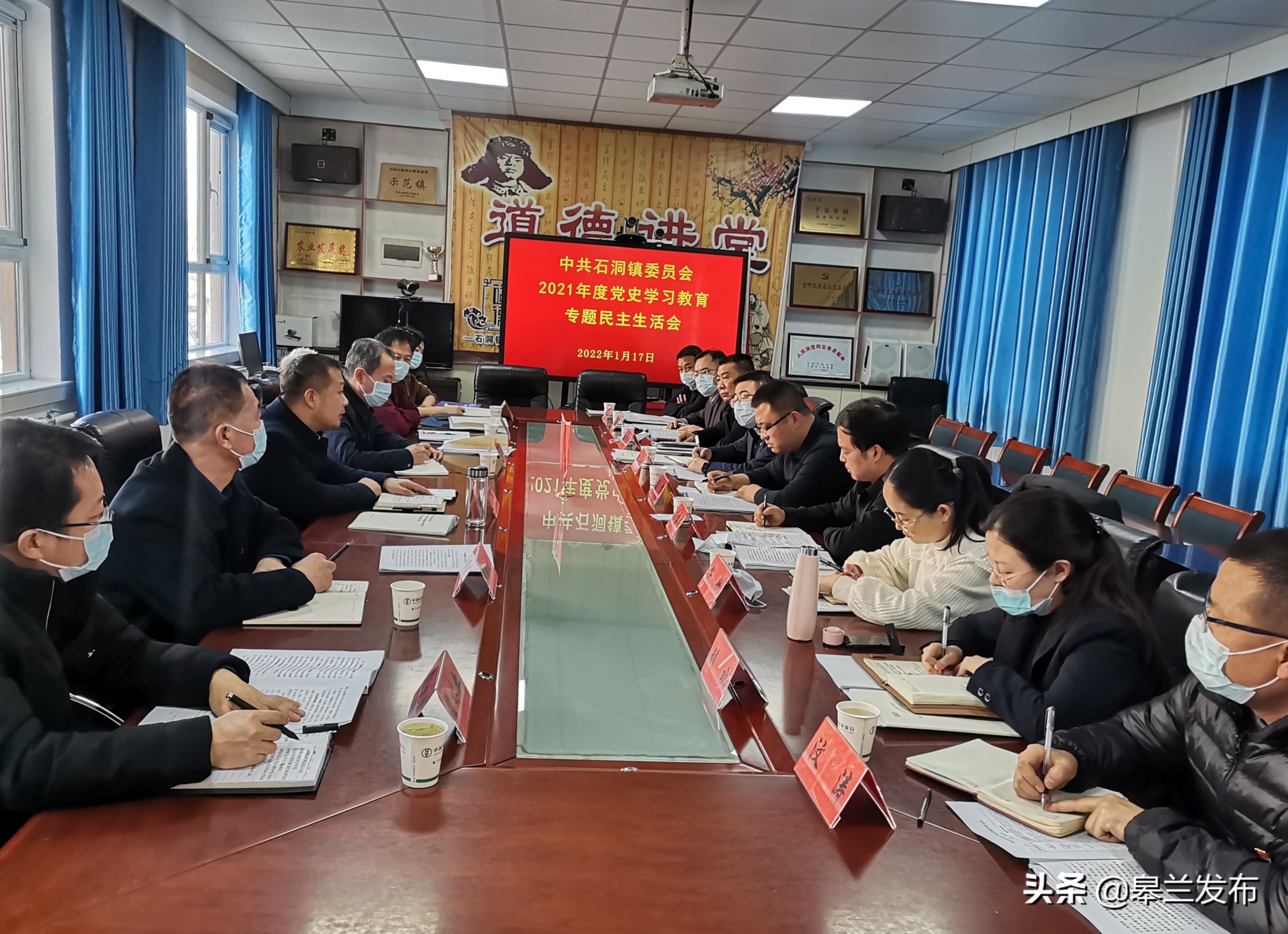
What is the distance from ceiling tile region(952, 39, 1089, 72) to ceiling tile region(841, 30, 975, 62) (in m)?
0.08

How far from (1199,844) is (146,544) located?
194 centimetres

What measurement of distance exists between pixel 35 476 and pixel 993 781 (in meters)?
1.54

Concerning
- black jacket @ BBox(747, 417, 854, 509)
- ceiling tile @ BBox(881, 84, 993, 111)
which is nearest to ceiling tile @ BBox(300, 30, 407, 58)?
ceiling tile @ BBox(881, 84, 993, 111)

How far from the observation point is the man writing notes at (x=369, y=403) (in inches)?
Result: 157

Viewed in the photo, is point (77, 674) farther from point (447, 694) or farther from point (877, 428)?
point (877, 428)

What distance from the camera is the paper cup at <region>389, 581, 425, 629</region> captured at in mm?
1906

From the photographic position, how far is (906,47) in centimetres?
484

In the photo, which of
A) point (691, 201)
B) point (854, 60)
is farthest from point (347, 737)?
point (691, 201)

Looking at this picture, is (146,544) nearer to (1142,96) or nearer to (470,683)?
(470,683)

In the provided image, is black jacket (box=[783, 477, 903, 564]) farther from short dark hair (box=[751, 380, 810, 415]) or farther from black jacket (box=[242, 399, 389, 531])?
black jacket (box=[242, 399, 389, 531])

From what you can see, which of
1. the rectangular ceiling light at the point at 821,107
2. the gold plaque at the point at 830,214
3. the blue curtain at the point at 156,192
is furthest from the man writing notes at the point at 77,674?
the gold plaque at the point at 830,214

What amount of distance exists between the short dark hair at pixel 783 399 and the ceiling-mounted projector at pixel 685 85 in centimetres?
152

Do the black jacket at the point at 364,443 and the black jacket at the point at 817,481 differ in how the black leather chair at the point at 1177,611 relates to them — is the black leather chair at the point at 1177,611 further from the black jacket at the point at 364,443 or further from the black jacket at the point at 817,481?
the black jacket at the point at 364,443

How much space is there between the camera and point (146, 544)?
1933 mm
